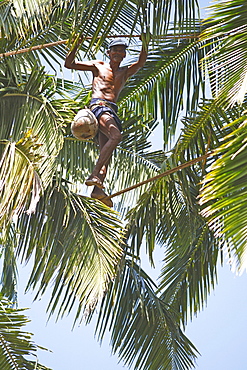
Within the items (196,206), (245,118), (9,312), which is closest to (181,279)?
(196,206)

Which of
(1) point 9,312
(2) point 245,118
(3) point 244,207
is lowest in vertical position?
(3) point 244,207

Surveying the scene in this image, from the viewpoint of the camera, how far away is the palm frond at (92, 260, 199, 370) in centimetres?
716

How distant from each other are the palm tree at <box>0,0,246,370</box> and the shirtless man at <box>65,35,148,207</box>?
237 millimetres

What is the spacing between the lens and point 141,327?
7273 mm

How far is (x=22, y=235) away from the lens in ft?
22.6

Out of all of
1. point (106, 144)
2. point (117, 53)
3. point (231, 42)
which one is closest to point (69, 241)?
point (106, 144)

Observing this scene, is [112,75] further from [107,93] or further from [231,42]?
[231,42]

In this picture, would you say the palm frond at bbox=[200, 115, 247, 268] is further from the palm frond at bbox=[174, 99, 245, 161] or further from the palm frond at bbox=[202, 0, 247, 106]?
the palm frond at bbox=[174, 99, 245, 161]

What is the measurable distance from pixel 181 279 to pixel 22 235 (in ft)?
5.81

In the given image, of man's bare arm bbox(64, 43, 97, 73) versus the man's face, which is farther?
the man's face

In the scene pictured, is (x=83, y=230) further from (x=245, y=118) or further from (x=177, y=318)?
(x=245, y=118)

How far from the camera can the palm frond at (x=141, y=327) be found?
23.5 feet

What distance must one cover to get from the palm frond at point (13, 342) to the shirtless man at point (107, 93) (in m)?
1.20

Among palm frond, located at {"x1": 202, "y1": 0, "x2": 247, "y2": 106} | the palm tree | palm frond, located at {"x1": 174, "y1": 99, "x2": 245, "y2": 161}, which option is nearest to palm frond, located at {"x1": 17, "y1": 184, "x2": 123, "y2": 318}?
the palm tree
